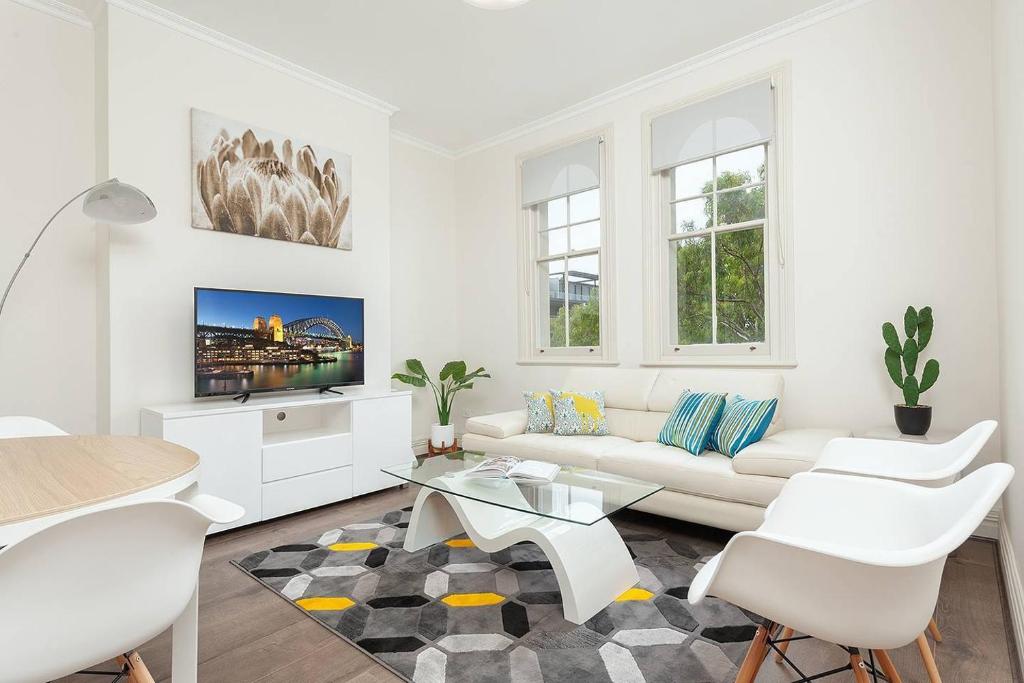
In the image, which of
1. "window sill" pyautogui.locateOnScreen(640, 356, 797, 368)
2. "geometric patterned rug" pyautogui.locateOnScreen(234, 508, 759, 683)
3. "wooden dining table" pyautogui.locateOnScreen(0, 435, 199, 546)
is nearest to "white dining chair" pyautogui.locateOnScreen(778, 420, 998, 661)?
"geometric patterned rug" pyautogui.locateOnScreen(234, 508, 759, 683)

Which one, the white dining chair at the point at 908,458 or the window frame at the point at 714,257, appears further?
the window frame at the point at 714,257

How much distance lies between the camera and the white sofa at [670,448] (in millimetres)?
2555

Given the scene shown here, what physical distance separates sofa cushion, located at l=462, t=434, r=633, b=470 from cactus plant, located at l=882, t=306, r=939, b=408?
1.46 metres

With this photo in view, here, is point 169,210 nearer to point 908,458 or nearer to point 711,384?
point 711,384

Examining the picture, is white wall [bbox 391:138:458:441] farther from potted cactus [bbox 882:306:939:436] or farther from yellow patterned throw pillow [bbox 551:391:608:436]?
potted cactus [bbox 882:306:939:436]

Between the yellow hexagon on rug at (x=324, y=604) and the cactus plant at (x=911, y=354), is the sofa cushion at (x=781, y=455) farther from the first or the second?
the yellow hexagon on rug at (x=324, y=604)

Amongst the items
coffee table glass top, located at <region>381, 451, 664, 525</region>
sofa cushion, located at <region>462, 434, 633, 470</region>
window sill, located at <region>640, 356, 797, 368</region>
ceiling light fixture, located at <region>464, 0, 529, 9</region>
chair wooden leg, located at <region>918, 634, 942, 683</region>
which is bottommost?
chair wooden leg, located at <region>918, 634, 942, 683</region>

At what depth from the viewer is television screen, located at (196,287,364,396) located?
323 cm

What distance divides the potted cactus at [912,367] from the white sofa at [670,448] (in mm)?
310

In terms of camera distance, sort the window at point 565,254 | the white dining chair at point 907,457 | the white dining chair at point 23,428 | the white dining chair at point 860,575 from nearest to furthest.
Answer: the white dining chair at point 860,575
the white dining chair at point 907,457
the white dining chair at point 23,428
the window at point 565,254

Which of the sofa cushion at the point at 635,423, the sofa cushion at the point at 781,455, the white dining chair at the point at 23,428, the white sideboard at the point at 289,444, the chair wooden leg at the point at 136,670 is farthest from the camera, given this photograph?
the sofa cushion at the point at 635,423

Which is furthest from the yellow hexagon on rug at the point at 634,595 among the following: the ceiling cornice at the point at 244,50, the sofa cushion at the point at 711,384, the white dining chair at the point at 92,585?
the ceiling cornice at the point at 244,50

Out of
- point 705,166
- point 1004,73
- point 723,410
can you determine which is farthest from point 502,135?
point 1004,73

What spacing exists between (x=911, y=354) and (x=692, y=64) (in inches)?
93.6
